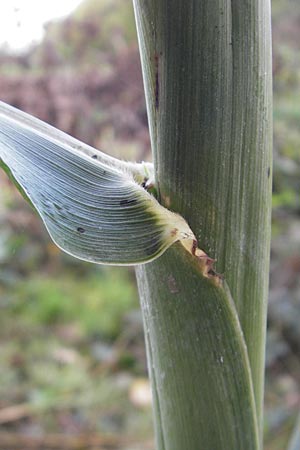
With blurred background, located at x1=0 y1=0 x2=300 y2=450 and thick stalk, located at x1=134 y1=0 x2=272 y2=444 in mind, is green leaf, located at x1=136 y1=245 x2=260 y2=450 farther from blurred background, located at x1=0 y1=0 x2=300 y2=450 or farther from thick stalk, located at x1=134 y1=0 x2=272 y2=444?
blurred background, located at x1=0 y1=0 x2=300 y2=450

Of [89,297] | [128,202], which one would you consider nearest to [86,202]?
[128,202]

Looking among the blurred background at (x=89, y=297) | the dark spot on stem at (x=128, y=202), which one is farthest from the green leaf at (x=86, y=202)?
the blurred background at (x=89, y=297)

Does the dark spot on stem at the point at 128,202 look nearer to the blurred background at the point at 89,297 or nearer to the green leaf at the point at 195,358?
the green leaf at the point at 195,358

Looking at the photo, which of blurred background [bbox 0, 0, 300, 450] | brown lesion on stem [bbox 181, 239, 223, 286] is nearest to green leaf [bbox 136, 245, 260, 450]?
brown lesion on stem [bbox 181, 239, 223, 286]

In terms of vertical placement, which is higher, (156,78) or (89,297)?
(89,297)

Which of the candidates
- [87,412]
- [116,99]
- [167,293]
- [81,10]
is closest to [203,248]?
[167,293]

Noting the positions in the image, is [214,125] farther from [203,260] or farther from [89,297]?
[89,297]

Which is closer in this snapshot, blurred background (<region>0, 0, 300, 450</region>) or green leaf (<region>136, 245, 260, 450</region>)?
green leaf (<region>136, 245, 260, 450</region>)
